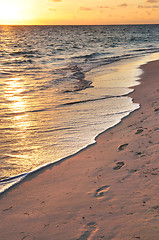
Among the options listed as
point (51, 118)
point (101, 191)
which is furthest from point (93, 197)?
point (51, 118)

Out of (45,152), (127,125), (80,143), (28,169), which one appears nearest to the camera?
(28,169)

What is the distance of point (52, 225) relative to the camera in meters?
3.10

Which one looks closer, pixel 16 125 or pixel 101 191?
pixel 101 191

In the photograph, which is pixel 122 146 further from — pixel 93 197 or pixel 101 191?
pixel 93 197

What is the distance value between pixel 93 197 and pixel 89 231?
683 millimetres

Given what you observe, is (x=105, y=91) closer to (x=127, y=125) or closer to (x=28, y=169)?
(x=127, y=125)

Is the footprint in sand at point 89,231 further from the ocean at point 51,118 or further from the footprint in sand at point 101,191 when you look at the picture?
the ocean at point 51,118

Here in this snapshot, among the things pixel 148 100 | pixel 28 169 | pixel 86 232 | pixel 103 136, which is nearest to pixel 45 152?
pixel 28 169

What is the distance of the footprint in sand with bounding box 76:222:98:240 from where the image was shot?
9.35ft

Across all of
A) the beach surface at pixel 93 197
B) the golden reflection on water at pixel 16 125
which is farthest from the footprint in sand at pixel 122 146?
the golden reflection on water at pixel 16 125

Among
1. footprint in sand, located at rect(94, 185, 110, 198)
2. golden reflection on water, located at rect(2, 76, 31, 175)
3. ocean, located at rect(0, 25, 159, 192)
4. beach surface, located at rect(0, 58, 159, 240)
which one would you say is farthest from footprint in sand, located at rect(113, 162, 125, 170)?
Result: golden reflection on water, located at rect(2, 76, 31, 175)

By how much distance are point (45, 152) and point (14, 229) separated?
2.26 m

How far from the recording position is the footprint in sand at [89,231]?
2.85 meters

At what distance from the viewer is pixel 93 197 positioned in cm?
357
